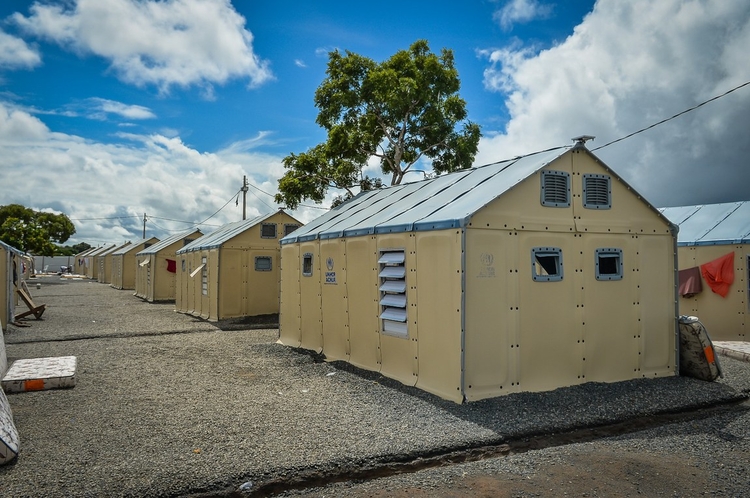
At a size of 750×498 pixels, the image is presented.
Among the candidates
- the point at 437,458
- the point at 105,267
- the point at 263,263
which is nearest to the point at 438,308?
the point at 437,458

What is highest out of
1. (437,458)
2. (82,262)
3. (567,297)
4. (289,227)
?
(289,227)

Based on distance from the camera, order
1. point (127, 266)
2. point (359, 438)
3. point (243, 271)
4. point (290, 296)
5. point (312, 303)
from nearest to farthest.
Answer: point (359, 438)
point (312, 303)
point (290, 296)
point (243, 271)
point (127, 266)

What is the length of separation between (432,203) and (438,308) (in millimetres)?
2258

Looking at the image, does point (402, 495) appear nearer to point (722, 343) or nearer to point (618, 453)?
point (618, 453)

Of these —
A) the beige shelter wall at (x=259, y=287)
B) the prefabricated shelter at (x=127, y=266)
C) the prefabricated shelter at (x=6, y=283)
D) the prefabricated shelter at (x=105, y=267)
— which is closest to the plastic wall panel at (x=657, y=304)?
the beige shelter wall at (x=259, y=287)

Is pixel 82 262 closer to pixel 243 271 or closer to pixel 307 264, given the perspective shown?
pixel 243 271

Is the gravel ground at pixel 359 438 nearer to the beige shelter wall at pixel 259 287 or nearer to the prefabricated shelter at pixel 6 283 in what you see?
the prefabricated shelter at pixel 6 283

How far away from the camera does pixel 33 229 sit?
5688 cm

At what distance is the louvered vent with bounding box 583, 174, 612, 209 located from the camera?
828cm

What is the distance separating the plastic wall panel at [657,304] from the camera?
855cm

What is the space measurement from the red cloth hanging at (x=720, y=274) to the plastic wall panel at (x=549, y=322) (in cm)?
767

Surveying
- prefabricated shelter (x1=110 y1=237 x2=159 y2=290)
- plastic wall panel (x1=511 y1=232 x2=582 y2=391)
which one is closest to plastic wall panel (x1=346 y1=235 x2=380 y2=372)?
plastic wall panel (x1=511 y1=232 x2=582 y2=391)

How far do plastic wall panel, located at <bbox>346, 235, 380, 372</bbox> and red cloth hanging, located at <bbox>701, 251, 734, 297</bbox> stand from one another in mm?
9540

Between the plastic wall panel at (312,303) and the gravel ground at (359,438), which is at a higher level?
the plastic wall panel at (312,303)
